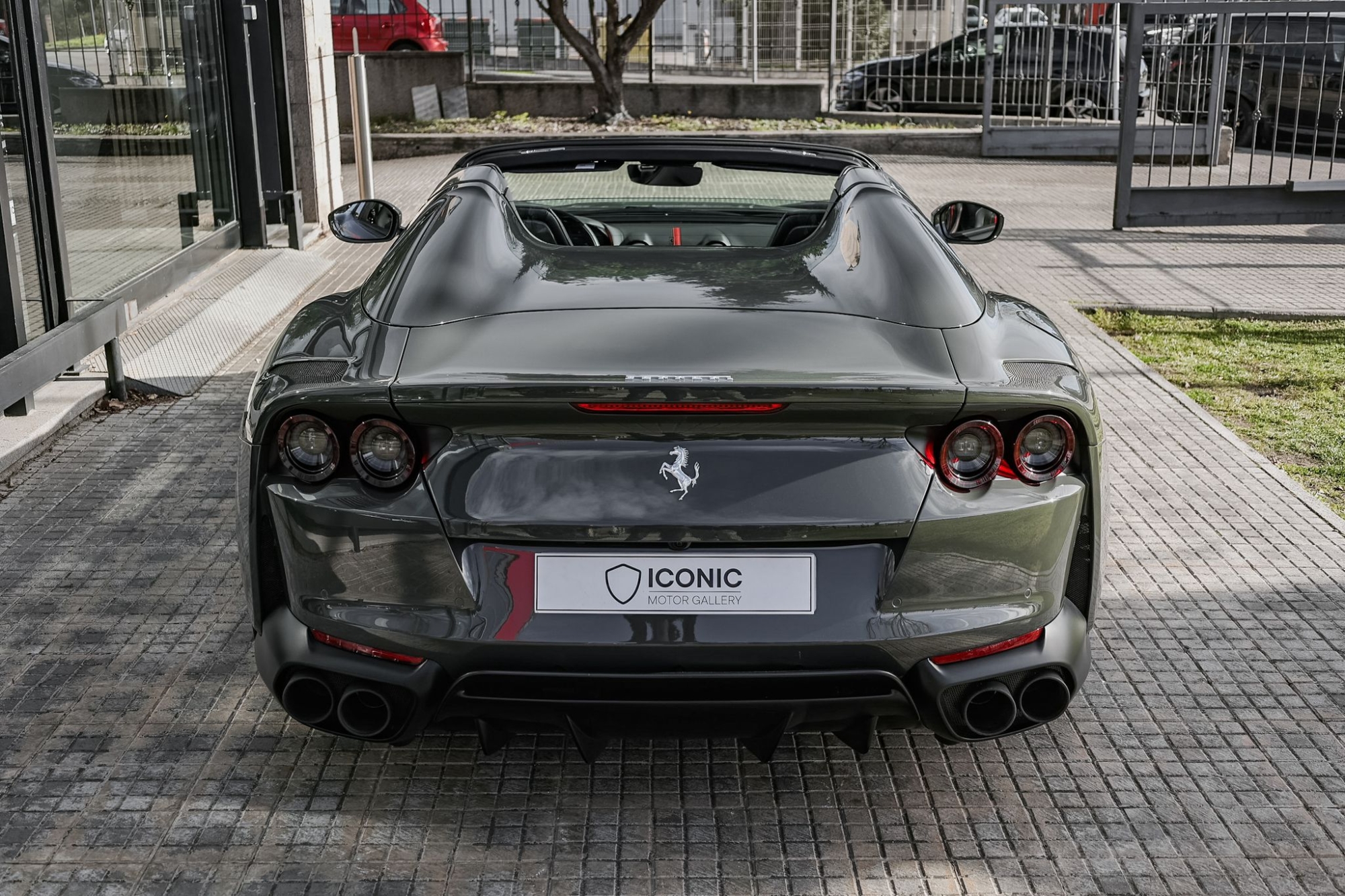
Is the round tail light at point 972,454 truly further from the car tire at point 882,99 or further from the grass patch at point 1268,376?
the car tire at point 882,99

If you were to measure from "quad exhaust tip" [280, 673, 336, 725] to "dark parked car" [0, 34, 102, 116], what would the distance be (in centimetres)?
441

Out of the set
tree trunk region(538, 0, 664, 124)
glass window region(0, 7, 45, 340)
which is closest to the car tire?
tree trunk region(538, 0, 664, 124)

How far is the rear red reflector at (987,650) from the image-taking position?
2820 millimetres

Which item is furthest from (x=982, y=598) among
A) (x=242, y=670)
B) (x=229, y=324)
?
(x=229, y=324)

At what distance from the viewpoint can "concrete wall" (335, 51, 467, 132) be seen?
2186cm

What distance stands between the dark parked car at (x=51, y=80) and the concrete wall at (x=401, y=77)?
13.8 meters

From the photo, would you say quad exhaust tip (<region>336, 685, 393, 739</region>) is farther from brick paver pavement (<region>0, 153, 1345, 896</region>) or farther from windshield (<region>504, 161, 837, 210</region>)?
windshield (<region>504, 161, 837, 210</region>)

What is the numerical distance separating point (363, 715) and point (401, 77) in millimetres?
20469

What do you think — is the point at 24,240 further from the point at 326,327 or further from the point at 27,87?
the point at 326,327

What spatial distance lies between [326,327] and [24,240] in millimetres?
3910

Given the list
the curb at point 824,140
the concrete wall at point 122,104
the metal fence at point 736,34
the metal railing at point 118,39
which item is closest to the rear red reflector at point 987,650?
the metal railing at point 118,39

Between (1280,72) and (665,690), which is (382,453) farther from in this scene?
(1280,72)

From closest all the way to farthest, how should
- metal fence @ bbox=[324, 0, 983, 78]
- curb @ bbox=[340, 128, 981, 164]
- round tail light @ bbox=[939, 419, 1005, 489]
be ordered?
1. round tail light @ bbox=[939, 419, 1005, 489]
2. curb @ bbox=[340, 128, 981, 164]
3. metal fence @ bbox=[324, 0, 983, 78]

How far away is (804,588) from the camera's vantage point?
274 cm
